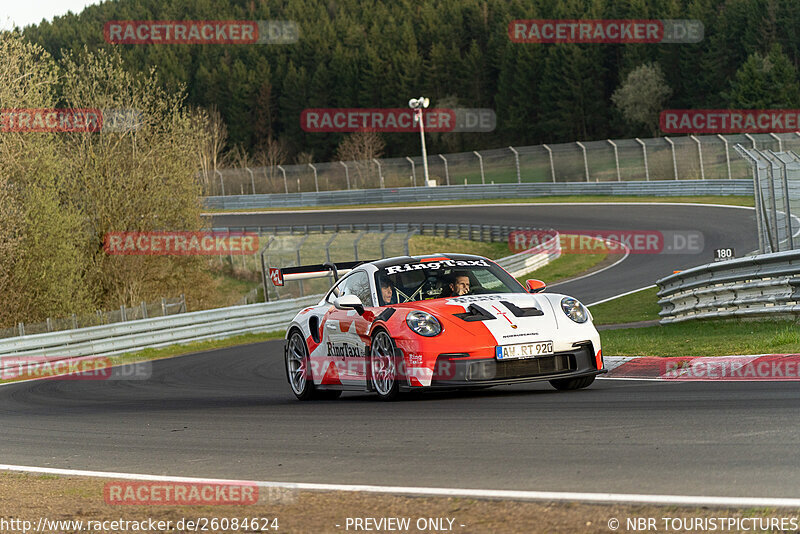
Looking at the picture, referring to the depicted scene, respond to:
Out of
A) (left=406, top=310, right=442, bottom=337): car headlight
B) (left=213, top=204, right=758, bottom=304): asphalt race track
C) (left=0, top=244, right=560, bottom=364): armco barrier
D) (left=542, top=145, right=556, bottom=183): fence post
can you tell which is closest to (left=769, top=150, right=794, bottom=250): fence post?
(left=406, top=310, right=442, bottom=337): car headlight

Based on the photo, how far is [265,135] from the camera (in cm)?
13175

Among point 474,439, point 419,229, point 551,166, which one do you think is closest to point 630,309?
point 474,439

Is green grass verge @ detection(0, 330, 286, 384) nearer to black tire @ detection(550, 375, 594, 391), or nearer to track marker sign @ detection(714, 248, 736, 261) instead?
A: track marker sign @ detection(714, 248, 736, 261)

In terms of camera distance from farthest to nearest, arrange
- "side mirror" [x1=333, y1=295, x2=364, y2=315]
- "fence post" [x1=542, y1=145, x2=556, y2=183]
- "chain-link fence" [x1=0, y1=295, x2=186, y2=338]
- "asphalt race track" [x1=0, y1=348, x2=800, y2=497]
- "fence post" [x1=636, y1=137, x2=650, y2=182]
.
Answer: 1. "fence post" [x1=542, y1=145, x2=556, y2=183]
2. "fence post" [x1=636, y1=137, x2=650, y2=182]
3. "chain-link fence" [x1=0, y1=295, x2=186, y2=338]
4. "side mirror" [x1=333, y1=295, x2=364, y2=315]
5. "asphalt race track" [x1=0, y1=348, x2=800, y2=497]

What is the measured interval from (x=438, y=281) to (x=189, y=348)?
1546 cm

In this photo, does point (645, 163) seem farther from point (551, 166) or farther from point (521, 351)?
point (521, 351)

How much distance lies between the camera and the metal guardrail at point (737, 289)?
13430 mm

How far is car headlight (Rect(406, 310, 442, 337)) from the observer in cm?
909

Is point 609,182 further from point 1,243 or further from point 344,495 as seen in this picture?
point 344,495

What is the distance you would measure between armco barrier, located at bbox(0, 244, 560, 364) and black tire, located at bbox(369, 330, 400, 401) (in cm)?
1415

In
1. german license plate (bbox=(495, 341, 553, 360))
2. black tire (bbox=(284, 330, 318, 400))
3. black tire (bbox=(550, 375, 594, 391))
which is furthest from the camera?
black tire (bbox=(284, 330, 318, 400))

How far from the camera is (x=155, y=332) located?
977 inches

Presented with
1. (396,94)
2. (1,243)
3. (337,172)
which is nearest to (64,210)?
(1,243)

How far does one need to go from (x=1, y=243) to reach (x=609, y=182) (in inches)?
1263
